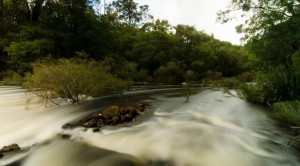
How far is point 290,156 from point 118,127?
521 centimetres

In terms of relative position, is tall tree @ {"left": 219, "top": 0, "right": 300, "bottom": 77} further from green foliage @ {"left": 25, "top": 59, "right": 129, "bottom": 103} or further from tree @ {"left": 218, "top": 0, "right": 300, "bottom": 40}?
green foliage @ {"left": 25, "top": 59, "right": 129, "bottom": 103}

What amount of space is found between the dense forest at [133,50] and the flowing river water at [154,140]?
9.06 ft

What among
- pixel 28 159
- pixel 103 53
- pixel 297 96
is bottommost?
pixel 28 159

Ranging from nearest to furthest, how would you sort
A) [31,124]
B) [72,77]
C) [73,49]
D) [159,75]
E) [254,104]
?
1. [31,124]
2. [72,77]
3. [254,104]
4. [73,49]
5. [159,75]

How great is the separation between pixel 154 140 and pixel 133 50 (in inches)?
1344

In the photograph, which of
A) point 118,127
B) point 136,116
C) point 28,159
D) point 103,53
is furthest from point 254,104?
point 103,53

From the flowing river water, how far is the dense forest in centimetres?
276

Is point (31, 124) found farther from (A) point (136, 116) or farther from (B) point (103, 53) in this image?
(B) point (103, 53)

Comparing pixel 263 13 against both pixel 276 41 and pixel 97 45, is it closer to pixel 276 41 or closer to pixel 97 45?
pixel 276 41

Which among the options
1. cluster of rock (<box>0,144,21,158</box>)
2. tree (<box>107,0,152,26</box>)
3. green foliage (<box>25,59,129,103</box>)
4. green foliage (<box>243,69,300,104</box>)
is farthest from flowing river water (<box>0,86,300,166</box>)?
tree (<box>107,0,152,26</box>)

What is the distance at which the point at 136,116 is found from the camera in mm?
12227

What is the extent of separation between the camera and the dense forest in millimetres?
17375

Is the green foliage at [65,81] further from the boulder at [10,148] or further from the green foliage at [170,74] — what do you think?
the green foliage at [170,74]

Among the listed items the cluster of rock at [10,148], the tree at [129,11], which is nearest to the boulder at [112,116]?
the cluster of rock at [10,148]
